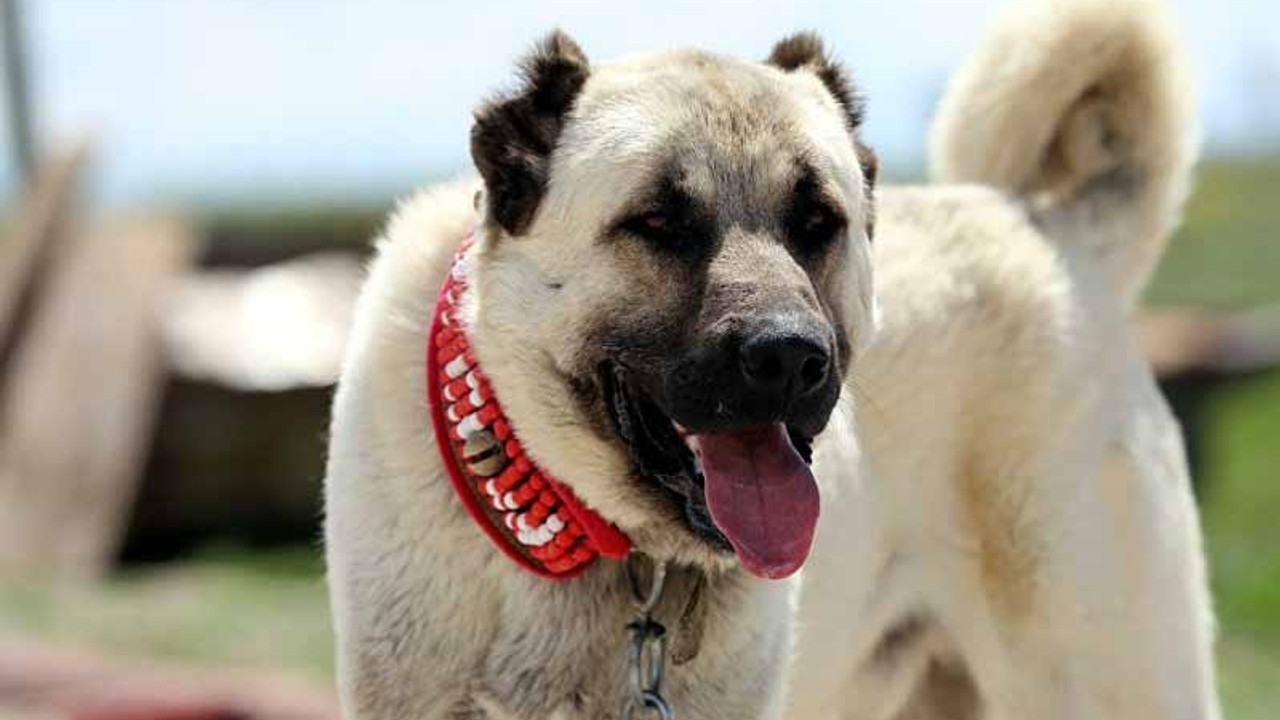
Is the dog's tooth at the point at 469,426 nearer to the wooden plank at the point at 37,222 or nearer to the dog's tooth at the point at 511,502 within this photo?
the dog's tooth at the point at 511,502

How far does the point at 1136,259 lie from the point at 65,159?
7553 millimetres

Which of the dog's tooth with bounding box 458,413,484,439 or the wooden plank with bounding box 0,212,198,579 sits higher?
the dog's tooth with bounding box 458,413,484,439

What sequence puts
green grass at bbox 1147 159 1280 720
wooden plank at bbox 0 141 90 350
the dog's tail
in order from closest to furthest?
1. the dog's tail
2. green grass at bbox 1147 159 1280 720
3. wooden plank at bbox 0 141 90 350

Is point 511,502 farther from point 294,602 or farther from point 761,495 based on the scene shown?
point 294,602

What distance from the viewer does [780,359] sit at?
3020 mm

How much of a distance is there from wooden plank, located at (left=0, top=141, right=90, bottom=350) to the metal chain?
7.89m

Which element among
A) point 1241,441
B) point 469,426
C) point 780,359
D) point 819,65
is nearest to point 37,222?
point 1241,441

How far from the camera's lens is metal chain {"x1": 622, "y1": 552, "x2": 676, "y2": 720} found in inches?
128

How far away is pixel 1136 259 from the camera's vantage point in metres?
4.76

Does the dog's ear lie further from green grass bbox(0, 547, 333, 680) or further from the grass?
green grass bbox(0, 547, 333, 680)

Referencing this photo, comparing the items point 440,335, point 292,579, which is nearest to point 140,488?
point 292,579

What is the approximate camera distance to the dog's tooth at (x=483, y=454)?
3.36 meters

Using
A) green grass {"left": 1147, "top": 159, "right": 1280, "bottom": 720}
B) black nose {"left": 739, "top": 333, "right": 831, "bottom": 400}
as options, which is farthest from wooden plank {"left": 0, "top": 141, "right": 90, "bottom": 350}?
black nose {"left": 739, "top": 333, "right": 831, "bottom": 400}

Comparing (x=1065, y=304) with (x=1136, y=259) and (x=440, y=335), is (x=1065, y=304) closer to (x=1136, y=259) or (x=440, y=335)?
(x=1136, y=259)
